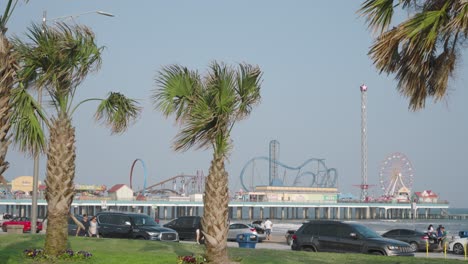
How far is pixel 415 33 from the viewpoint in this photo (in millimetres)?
11430

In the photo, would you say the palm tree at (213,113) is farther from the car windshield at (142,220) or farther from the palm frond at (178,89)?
the car windshield at (142,220)

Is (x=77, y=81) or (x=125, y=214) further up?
(x=77, y=81)

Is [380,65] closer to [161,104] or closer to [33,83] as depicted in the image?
[161,104]

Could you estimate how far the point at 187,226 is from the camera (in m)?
41.0

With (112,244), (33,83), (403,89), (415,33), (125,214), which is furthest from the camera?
(125,214)

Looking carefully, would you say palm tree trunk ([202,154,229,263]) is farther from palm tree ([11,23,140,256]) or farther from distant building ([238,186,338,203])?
distant building ([238,186,338,203])

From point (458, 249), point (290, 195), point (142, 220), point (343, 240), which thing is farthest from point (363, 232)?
point (290, 195)

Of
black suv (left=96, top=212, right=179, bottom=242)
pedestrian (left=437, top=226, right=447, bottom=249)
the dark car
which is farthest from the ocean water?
black suv (left=96, top=212, right=179, bottom=242)

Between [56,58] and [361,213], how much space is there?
544 feet

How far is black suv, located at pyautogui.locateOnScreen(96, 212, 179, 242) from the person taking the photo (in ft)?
106

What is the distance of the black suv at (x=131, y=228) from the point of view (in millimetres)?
32312

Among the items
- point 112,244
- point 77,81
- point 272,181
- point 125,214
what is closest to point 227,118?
point 77,81

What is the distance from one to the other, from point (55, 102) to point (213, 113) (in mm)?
4460

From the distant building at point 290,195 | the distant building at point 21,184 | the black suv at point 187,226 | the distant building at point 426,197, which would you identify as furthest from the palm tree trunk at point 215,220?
the distant building at point 426,197
